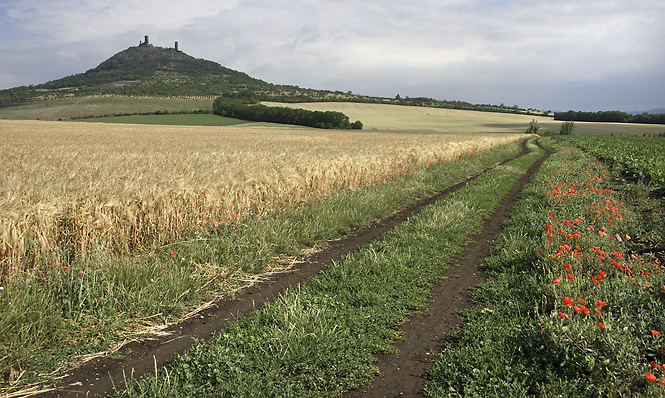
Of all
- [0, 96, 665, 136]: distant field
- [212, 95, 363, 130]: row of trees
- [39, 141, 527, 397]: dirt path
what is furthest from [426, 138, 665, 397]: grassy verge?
[212, 95, 363, 130]: row of trees

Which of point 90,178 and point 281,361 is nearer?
point 281,361

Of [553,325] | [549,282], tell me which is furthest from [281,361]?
[549,282]

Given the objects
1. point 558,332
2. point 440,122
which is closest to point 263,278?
point 558,332

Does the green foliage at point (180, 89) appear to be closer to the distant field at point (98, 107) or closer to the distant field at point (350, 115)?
the distant field at point (98, 107)

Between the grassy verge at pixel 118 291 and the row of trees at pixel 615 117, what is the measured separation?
12698cm

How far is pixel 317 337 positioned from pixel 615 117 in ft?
429

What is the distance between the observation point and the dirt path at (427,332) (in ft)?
10.7

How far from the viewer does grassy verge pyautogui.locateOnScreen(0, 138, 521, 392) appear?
11.5ft

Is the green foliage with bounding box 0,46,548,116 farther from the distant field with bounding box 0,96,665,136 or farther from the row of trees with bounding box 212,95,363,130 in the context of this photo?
the distant field with bounding box 0,96,665,136

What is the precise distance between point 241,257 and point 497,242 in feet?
15.5

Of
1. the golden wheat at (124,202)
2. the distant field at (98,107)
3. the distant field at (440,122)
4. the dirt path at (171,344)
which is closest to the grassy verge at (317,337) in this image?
the dirt path at (171,344)

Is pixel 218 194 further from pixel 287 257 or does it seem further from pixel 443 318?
pixel 443 318

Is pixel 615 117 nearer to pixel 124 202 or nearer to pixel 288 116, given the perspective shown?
pixel 288 116

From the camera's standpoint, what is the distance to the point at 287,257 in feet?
21.4
